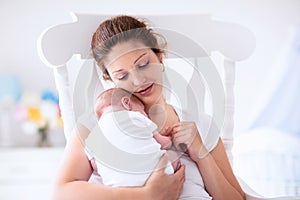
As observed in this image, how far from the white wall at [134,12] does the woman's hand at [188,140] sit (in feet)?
5.33

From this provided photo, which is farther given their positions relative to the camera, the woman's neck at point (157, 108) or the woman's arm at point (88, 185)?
the woman's neck at point (157, 108)

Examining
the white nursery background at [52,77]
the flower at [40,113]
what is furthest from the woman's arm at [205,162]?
the flower at [40,113]

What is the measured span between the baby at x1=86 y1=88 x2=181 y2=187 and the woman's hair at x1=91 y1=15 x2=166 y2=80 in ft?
0.43

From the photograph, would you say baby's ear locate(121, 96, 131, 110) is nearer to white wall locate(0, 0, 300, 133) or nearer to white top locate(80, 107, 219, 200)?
white top locate(80, 107, 219, 200)

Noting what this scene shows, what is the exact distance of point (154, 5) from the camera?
2.81 metres

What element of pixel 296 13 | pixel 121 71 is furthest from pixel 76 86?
pixel 296 13

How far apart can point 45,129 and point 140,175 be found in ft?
5.75

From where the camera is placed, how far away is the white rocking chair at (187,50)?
1.28 m

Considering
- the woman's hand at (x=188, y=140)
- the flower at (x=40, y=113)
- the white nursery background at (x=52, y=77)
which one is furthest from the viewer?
the flower at (x=40, y=113)

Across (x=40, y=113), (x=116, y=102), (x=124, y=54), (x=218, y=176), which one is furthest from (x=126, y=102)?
(x=40, y=113)

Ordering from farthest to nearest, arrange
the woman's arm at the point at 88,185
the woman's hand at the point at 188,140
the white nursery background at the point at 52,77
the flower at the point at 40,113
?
the flower at the point at 40,113 < the white nursery background at the point at 52,77 < the woman's hand at the point at 188,140 < the woman's arm at the point at 88,185

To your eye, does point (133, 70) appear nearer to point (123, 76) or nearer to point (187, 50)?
point (123, 76)

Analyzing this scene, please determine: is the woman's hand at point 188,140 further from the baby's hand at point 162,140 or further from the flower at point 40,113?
the flower at point 40,113

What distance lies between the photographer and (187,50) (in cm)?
140
